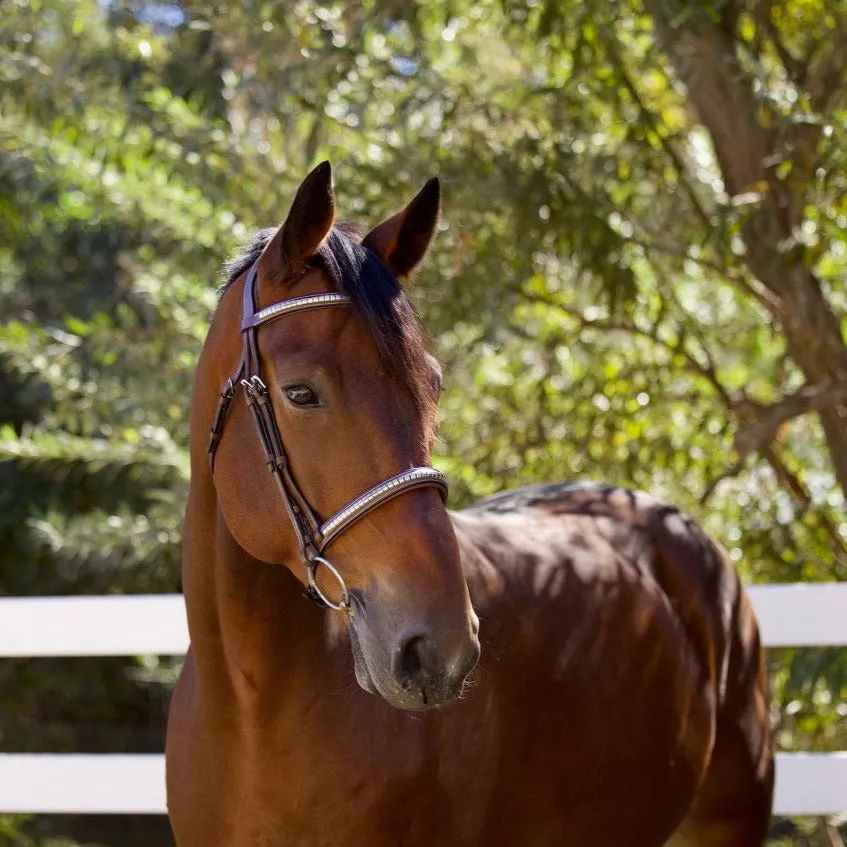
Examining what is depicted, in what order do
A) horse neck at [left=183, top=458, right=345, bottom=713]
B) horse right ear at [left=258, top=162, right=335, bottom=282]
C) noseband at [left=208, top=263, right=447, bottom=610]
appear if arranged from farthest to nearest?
horse neck at [left=183, top=458, right=345, bottom=713]
horse right ear at [left=258, top=162, right=335, bottom=282]
noseband at [left=208, top=263, right=447, bottom=610]

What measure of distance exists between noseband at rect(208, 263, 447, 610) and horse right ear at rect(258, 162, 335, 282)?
7 centimetres

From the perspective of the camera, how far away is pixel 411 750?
87.8 inches

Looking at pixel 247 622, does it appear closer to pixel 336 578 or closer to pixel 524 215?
pixel 336 578

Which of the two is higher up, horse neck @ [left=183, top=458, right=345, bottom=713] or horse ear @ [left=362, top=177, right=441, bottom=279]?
horse ear @ [left=362, top=177, right=441, bottom=279]

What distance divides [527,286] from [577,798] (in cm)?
320

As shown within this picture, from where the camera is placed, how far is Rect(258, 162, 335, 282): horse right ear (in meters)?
2.00

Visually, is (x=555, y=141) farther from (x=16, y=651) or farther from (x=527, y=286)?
(x=16, y=651)

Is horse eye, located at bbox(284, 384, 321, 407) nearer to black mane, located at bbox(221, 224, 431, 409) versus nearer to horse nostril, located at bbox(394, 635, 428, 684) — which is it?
black mane, located at bbox(221, 224, 431, 409)

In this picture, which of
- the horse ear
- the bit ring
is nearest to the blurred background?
the horse ear

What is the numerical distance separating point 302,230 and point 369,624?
2.37 feet

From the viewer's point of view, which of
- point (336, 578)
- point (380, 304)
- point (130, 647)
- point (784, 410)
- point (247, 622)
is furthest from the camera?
point (784, 410)

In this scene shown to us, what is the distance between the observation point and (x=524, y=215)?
493cm

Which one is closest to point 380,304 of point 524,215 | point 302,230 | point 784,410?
point 302,230

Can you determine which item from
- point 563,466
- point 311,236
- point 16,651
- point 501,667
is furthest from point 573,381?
point 311,236
